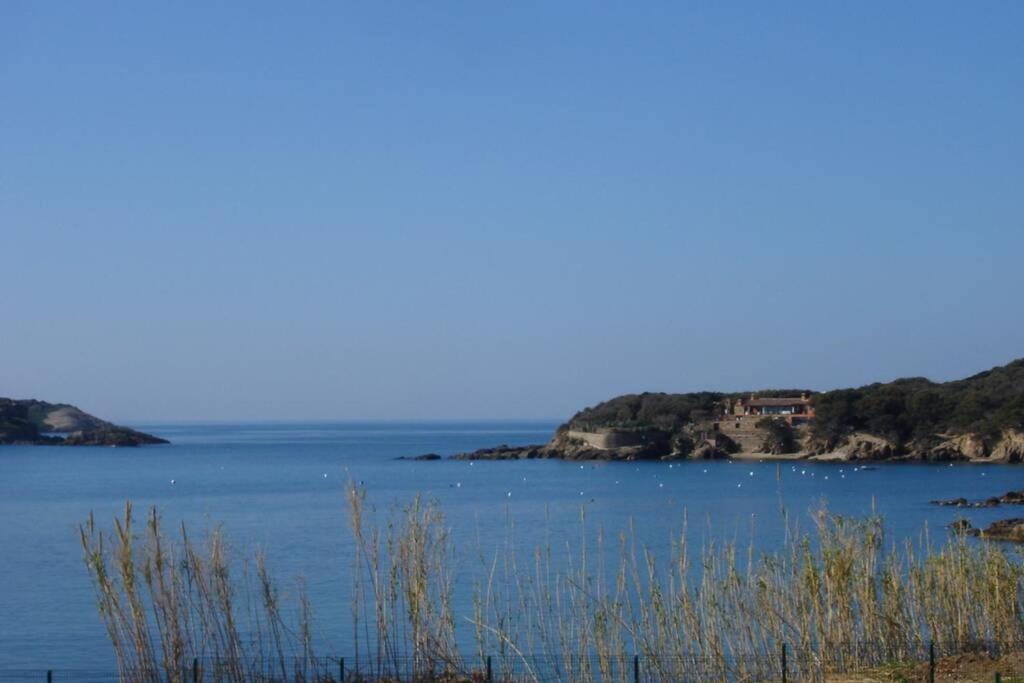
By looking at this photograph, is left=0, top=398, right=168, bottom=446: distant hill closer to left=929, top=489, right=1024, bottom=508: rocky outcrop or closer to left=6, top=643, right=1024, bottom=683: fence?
left=929, top=489, right=1024, bottom=508: rocky outcrop

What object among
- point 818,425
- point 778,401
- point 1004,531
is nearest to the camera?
point 1004,531

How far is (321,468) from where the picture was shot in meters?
91.6

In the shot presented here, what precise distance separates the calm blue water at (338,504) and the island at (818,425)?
5.04m

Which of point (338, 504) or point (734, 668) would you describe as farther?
point (338, 504)

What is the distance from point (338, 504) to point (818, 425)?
48.3 m

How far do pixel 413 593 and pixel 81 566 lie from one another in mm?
22713

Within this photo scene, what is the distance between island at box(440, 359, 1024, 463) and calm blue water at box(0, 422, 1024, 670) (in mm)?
5040

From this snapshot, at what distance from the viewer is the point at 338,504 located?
179 ft

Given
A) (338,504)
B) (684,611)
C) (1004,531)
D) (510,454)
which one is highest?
(510,454)

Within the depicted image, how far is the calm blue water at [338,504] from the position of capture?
85.0ft

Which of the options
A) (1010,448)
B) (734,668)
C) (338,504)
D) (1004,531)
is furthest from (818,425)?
(734,668)

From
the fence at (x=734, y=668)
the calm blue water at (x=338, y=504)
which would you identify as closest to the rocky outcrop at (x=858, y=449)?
the calm blue water at (x=338, y=504)

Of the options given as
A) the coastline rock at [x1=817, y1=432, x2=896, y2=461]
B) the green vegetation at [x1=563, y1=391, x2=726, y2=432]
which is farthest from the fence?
the green vegetation at [x1=563, y1=391, x2=726, y2=432]

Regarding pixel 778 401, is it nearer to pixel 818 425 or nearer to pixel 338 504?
pixel 818 425
